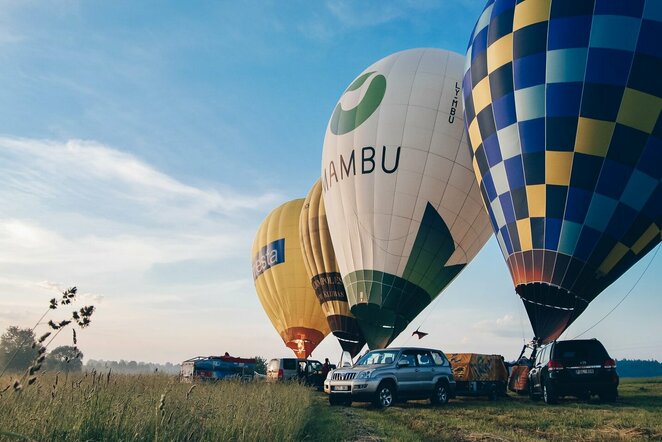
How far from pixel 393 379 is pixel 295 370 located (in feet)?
41.9

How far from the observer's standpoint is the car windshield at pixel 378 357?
1645 centimetres

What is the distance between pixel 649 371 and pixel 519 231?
152604 mm

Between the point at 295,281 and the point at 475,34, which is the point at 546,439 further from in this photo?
the point at 295,281

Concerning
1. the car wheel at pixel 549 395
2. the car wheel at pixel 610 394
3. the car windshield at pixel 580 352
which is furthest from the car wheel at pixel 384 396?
the car wheel at pixel 610 394

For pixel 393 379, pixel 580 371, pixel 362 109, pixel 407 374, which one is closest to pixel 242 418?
pixel 393 379

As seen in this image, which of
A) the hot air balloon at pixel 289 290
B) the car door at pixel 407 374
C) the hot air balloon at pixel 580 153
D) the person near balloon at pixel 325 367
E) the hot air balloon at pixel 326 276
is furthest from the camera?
the hot air balloon at pixel 289 290

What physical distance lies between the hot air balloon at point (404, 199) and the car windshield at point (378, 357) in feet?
30.3

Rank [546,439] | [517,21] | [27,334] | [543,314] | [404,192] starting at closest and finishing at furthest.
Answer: [27,334] < [546,439] < [543,314] < [517,21] < [404,192]

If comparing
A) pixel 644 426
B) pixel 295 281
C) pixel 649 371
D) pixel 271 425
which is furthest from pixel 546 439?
pixel 649 371

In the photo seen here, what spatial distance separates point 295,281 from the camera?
42.3 meters

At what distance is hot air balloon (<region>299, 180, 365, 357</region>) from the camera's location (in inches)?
1321

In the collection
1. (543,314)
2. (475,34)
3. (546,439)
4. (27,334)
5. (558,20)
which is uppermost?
(475,34)

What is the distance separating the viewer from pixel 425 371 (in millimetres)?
16656

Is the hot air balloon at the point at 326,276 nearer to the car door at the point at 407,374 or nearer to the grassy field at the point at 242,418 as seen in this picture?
the car door at the point at 407,374
